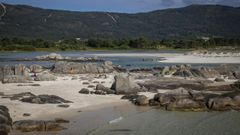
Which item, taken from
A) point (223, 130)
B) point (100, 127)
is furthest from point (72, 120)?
point (223, 130)

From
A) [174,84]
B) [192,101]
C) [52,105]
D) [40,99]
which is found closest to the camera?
[52,105]

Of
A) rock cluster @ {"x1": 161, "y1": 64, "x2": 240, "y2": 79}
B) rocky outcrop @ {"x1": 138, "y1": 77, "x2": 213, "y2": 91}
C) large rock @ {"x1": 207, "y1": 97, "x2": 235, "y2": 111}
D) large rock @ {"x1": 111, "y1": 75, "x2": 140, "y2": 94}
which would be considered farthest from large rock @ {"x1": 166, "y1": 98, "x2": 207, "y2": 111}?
rock cluster @ {"x1": 161, "y1": 64, "x2": 240, "y2": 79}

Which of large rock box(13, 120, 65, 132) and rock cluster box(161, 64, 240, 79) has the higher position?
rock cluster box(161, 64, 240, 79)

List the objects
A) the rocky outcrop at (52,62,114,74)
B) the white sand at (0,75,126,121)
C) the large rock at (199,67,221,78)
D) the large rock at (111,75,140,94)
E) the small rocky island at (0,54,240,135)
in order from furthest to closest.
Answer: the rocky outcrop at (52,62,114,74)
the large rock at (199,67,221,78)
the large rock at (111,75,140,94)
the white sand at (0,75,126,121)
the small rocky island at (0,54,240,135)

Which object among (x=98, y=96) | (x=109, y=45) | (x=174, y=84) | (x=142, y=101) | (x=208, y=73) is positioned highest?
(x=109, y=45)

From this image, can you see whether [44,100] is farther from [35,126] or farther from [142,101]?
[35,126]

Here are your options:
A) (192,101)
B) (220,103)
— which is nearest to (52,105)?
(192,101)

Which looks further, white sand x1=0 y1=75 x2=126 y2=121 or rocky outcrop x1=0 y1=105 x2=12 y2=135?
white sand x1=0 y1=75 x2=126 y2=121

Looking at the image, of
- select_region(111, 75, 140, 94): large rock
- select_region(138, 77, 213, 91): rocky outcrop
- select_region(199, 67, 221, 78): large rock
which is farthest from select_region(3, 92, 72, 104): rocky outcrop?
select_region(199, 67, 221, 78): large rock

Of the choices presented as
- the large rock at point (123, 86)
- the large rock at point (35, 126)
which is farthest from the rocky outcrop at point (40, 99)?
the large rock at point (35, 126)

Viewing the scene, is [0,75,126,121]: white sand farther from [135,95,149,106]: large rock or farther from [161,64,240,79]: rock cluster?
[161,64,240,79]: rock cluster

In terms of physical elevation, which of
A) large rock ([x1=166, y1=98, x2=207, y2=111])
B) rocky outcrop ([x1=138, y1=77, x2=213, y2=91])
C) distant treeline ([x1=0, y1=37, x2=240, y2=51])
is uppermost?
distant treeline ([x1=0, y1=37, x2=240, y2=51])

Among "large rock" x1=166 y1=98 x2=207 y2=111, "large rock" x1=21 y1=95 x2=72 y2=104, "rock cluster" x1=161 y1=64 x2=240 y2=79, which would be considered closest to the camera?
"large rock" x1=166 y1=98 x2=207 y2=111

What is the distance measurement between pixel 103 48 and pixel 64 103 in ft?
445
